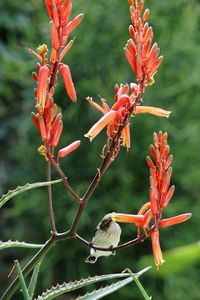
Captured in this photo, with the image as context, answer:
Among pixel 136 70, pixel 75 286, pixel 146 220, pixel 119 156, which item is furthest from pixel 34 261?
pixel 119 156

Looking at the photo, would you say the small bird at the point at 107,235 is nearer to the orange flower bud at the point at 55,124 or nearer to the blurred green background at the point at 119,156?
the orange flower bud at the point at 55,124

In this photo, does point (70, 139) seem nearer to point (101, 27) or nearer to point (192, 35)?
point (101, 27)

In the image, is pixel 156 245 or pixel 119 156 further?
pixel 119 156

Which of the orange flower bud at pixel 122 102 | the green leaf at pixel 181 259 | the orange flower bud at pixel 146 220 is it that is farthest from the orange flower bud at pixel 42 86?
the green leaf at pixel 181 259

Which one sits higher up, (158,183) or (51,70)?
(51,70)

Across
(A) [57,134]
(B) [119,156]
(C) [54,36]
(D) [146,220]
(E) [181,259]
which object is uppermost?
(B) [119,156]

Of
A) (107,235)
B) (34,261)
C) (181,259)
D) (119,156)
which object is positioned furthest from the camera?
(119,156)

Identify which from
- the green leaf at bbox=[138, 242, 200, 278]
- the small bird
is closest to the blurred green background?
the small bird

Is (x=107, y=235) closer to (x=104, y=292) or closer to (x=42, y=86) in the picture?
(x=104, y=292)

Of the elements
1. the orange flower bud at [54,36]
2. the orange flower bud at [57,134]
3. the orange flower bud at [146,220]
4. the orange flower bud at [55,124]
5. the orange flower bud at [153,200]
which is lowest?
the orange flower bud at [146,220]

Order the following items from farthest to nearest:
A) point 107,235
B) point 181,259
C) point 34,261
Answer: point 107,235, point 34,261, point 181,259
